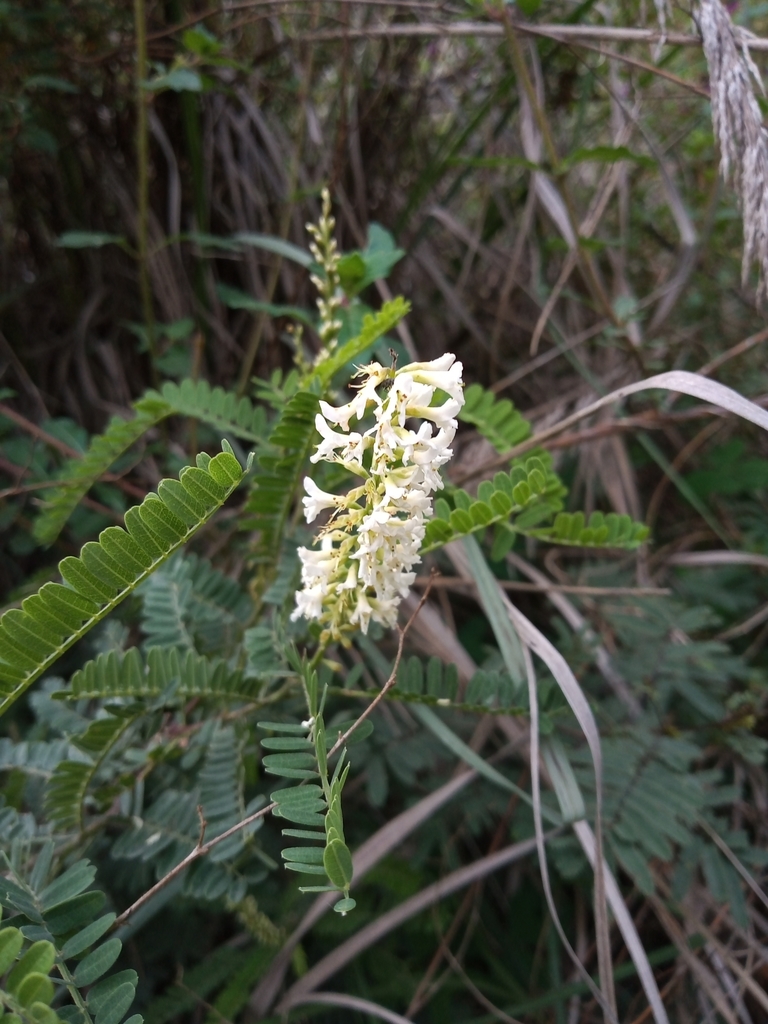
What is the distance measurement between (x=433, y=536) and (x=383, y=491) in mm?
237

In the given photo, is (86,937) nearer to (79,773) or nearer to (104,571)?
(79,773)

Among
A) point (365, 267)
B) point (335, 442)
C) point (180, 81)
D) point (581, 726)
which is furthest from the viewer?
point (180, 81)

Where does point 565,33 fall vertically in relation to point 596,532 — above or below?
above

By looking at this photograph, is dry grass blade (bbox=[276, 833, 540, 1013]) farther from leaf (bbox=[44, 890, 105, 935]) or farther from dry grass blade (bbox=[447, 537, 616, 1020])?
leaf (bbox=[44, 890, 105, 935])

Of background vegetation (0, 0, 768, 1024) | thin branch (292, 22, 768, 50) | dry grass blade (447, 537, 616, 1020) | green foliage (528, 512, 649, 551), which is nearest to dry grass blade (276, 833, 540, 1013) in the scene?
background vegetation (0, 0, 768, 1024)

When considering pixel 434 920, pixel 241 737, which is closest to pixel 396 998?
pixel 434 920

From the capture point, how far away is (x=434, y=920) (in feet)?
3.92

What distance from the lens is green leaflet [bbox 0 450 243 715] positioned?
0.68 metres

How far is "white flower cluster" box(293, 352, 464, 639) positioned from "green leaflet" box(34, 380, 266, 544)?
0.38 metres

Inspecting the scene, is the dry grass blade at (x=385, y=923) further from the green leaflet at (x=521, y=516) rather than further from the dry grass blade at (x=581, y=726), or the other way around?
the green leaflet at (x=521, y=516)

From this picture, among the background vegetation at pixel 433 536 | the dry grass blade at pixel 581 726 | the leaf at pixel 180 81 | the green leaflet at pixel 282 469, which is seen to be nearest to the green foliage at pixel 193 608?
the background vegetation at pixel 433 536

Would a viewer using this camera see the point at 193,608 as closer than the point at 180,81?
Yes

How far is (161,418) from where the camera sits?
113cm

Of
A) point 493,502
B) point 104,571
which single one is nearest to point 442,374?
point 493,502
